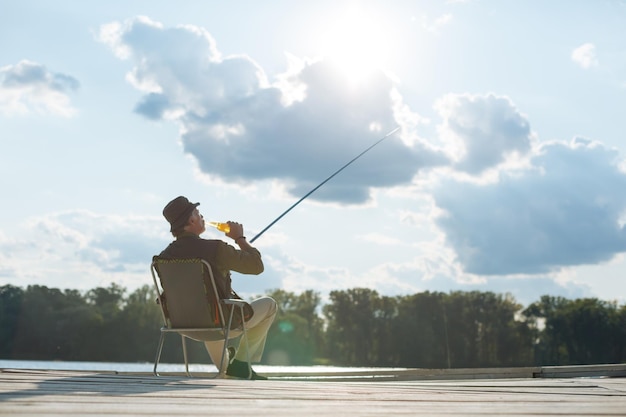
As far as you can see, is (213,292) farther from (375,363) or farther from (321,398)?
(375,363)

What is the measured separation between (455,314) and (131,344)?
27601 mm

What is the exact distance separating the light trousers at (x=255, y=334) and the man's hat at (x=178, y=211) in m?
0.74

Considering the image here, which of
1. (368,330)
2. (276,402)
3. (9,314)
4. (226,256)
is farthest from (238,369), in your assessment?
(368,330)

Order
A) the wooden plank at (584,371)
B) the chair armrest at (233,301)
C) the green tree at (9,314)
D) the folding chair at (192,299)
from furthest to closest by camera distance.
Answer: the green tree at (9,314)
the wooden plank at (584,371)
the folding chair at (192,299)
the chair armrest at (233,301)

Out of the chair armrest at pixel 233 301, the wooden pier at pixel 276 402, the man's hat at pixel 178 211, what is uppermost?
the man's hat at pixel 178 211

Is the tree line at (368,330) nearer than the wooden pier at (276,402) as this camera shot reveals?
No

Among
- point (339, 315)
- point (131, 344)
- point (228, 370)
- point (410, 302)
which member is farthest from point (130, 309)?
point (228, 370)

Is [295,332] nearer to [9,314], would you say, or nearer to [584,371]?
[9,314]

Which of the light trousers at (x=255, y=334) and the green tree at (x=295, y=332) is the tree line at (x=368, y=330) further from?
the light trousers at (x=255, y=334)

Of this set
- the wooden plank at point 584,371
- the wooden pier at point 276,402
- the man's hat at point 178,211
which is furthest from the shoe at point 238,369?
the wooden pier at point 276,402

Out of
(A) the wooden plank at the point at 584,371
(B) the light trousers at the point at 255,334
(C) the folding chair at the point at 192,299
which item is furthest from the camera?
(A) the wooden plank at the point at 584,371

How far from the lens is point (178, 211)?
5910mm

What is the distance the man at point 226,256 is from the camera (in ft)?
18.5

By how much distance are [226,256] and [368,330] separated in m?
71.9
